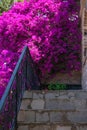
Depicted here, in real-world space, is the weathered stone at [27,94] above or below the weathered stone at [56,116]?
below

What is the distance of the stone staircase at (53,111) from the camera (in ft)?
15.5

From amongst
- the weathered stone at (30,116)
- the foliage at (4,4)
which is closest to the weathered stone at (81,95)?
the weathered stone at (30,116)

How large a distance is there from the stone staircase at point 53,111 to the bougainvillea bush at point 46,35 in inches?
123

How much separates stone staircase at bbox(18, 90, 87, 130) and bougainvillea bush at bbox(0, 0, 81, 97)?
10.3ft

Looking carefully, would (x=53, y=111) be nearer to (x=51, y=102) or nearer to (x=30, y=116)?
(x=30, y=116)

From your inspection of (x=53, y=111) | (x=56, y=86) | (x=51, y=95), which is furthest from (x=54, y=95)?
(x=56, y=86)

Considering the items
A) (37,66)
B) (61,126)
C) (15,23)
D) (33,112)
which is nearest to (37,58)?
(37,66)

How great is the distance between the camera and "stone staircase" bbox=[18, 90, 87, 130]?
15.5 feet

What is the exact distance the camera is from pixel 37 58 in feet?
31.0

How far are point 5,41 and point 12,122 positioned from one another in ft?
19.3

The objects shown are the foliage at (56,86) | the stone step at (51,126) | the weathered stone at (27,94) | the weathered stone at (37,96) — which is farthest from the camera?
the foliage at (56,86)

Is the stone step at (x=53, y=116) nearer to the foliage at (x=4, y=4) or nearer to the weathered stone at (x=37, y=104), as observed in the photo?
the weathered stone at (x=37, y=104)

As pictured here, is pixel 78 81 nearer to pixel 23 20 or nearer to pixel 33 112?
pixel 23 20

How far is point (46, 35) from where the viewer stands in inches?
392
